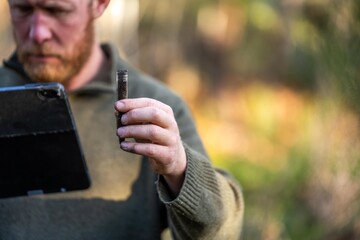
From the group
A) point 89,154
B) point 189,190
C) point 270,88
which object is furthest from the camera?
point 270,88

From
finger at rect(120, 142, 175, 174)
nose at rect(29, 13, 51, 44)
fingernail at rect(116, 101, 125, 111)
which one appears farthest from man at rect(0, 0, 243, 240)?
fingernail at rect(116, 101, 125, 111)

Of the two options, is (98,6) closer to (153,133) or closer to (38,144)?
(38,144)

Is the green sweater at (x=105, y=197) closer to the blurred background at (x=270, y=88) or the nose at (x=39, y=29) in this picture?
the nose at (x=39, y=29)

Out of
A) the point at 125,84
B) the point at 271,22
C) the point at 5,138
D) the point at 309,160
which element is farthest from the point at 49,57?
the point at 271,22

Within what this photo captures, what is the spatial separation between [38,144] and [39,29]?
476mm

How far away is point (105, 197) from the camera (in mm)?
2701

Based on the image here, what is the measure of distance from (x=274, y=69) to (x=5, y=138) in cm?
910

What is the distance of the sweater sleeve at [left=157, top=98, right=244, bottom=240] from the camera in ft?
7.34

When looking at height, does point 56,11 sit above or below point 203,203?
above

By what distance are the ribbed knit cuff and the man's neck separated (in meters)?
0.75

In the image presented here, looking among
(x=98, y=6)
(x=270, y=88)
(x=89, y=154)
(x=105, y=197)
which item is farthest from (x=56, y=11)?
(x=270, y=88)

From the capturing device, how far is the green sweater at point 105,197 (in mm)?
2621

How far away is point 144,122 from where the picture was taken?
2010mm

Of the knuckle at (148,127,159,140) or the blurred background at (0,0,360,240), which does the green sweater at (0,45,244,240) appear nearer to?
the knuckle at (148,127,159,140)
